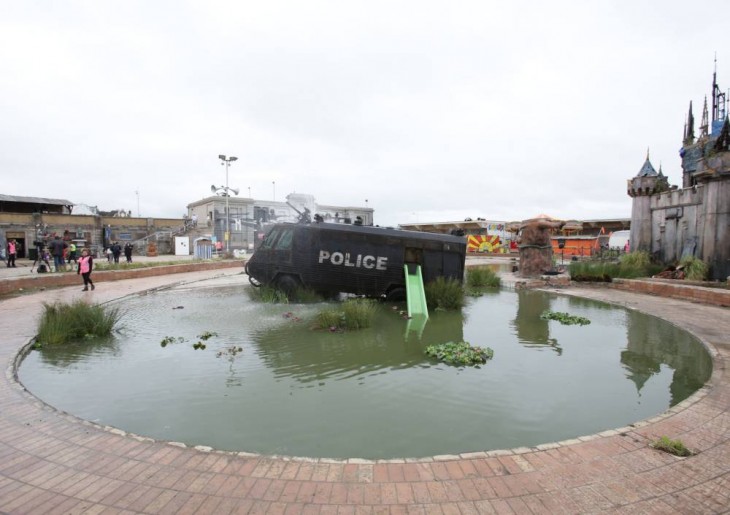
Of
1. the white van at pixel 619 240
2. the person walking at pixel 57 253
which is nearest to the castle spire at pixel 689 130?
the white van at pixel 619 240

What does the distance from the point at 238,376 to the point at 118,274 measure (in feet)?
52.6

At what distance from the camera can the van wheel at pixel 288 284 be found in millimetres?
12188

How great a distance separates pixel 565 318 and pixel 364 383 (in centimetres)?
660

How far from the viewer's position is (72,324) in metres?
7.96

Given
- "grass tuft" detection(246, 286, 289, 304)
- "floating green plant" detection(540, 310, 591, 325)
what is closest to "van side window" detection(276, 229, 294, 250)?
"grass tuft" detection(246, 286, 289, 304)

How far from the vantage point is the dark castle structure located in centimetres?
1513

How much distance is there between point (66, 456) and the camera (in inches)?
141

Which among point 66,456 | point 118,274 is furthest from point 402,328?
point 118,274

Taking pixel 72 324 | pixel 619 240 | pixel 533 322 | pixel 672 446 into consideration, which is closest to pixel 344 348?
pixel 672 446

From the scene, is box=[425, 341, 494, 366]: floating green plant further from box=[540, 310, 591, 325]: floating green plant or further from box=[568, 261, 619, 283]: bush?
box=[568, 261, 619, 283]: bush

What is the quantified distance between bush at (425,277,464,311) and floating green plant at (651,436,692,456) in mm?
7669

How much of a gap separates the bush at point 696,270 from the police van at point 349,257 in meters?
9.87

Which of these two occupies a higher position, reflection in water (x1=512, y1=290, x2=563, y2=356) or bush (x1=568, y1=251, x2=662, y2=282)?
bush (x1=568, y1=251, x2=662, y2=282)

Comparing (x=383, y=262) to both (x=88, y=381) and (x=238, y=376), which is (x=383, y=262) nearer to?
(x=238, y=376)
